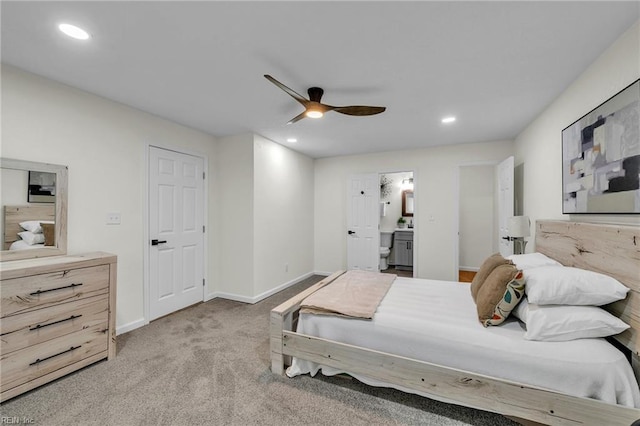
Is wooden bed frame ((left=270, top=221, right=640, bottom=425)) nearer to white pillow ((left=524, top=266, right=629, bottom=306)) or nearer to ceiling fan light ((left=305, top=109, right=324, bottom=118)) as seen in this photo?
white pillow ((left=524, top=266, right=629, bottom=306))

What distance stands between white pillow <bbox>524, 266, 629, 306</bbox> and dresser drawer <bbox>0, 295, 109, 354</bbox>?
10.7ft

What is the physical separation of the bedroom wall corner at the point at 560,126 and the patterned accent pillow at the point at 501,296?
0.74 metres

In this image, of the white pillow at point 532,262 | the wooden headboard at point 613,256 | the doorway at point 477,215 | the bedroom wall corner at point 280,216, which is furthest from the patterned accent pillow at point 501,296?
the doorway at point 477,215

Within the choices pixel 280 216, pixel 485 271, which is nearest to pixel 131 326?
pixel 280 216

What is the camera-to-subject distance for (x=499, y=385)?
4.88ft

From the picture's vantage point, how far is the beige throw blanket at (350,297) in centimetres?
198

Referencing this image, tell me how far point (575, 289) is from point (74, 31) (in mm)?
3493

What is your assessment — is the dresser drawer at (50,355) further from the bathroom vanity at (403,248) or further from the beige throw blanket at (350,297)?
the bathroom vanity at (403,248)

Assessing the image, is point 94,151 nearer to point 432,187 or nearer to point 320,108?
point 320,108

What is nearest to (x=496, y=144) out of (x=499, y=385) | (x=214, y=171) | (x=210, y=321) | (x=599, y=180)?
(x=599, y=180)

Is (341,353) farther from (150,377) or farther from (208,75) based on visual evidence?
(208,75)

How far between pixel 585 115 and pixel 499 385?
6.92 feet

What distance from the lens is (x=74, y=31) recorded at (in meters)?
1.68

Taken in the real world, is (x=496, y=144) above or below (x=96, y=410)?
above
